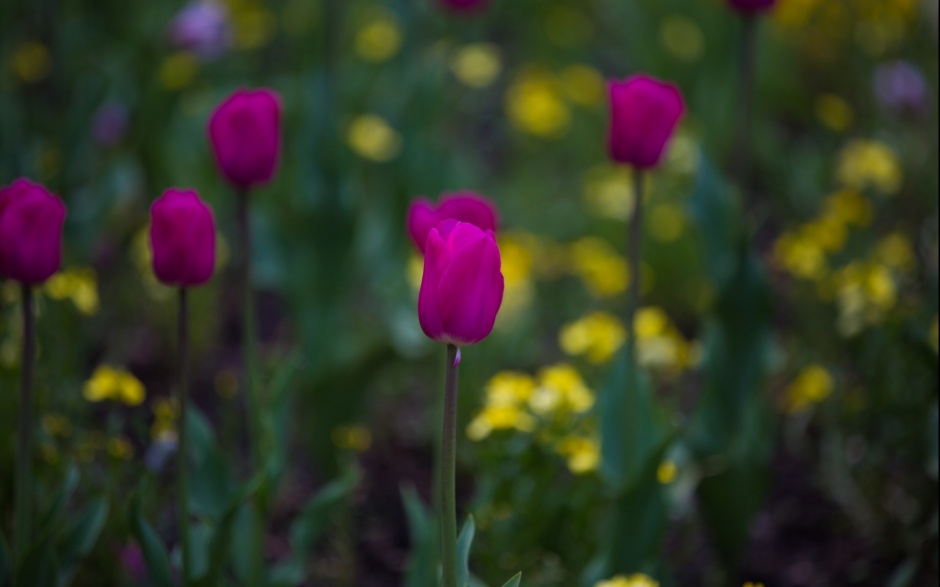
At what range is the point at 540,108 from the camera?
310 centimetres

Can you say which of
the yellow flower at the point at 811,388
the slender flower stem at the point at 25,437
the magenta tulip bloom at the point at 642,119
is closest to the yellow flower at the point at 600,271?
the yellow flower at the point at 811,388

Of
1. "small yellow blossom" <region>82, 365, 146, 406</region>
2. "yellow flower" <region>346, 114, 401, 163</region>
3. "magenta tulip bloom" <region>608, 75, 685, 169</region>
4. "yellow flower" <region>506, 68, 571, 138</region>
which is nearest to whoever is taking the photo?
"magenta tulip bloom" <region>608, 75, 685, 169</region>

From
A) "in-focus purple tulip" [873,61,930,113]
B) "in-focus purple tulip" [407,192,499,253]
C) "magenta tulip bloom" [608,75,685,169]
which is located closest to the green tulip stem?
"in-focus purple tulip" [407,192,499,253]

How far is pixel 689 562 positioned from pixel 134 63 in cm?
196

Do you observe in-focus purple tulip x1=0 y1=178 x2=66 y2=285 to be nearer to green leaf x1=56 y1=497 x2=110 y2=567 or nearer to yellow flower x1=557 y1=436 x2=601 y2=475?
green leaf x1=56 y1=497 x2=110 y2=567

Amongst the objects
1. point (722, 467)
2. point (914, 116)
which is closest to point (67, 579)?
point (722, 467)

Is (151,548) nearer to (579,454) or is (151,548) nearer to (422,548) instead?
(422,548)

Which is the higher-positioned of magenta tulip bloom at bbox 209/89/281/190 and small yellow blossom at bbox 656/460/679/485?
magenta tulip bloom at bbox 209/89/281/190

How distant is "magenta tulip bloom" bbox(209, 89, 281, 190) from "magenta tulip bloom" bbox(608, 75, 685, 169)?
1.52ft

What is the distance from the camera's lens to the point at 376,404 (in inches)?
99.0

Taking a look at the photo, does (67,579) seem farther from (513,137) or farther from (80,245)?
(513,137)

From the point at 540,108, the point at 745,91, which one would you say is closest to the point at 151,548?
the point at 745,91

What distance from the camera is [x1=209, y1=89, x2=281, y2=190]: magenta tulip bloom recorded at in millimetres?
1362

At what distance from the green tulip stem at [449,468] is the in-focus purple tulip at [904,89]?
2186 mm
